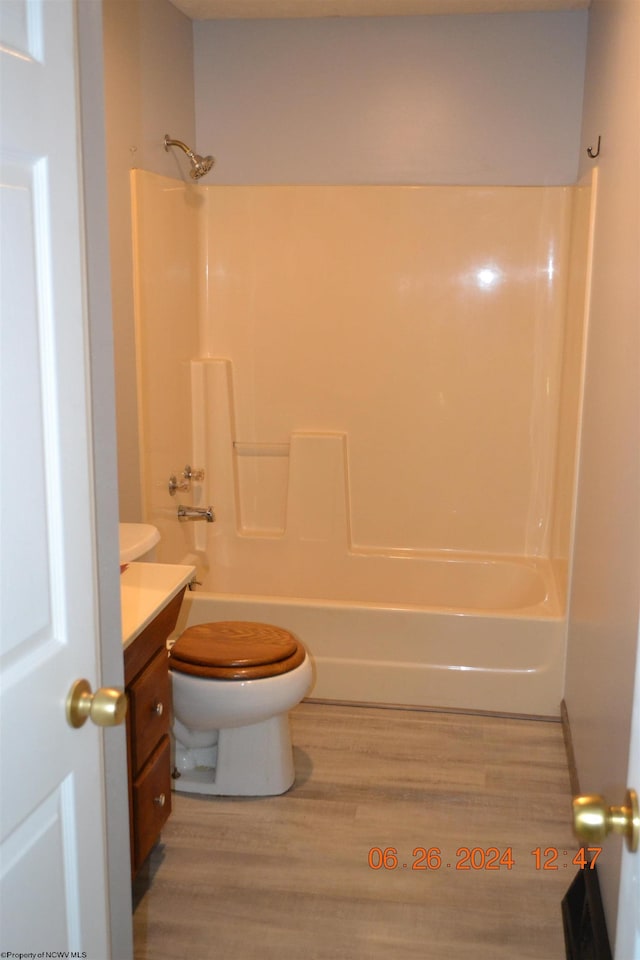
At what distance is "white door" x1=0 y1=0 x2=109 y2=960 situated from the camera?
102 centimetres

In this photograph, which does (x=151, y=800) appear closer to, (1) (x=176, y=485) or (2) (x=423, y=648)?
(2) (x=423, y=648)

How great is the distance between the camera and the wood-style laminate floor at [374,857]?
216 cm

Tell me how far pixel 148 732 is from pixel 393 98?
2.77 m

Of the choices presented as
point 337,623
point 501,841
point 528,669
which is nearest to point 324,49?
point 337,623

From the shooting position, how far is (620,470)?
2.21 m

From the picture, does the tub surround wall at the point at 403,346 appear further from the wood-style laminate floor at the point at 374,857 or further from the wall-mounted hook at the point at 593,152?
the wood-style laminate floor at the point at 374,857

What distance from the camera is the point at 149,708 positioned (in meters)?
2.24

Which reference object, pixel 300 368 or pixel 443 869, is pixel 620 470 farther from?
pixel 300 368

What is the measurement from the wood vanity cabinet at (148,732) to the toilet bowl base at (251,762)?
358 mm

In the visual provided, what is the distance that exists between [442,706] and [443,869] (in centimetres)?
95

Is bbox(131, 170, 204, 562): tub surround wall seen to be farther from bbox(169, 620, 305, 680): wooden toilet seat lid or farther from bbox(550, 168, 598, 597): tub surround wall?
bbox(550, 168, 598, 597): tub surround wall

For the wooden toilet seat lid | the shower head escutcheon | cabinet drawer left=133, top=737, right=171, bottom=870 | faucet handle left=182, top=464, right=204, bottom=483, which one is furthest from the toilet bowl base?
the shower head escutcheon

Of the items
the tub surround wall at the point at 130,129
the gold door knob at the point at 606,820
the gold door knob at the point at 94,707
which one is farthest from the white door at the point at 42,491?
the tub surround wall at the point at 130,129

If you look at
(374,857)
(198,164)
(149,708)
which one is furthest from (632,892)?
(198,164)
